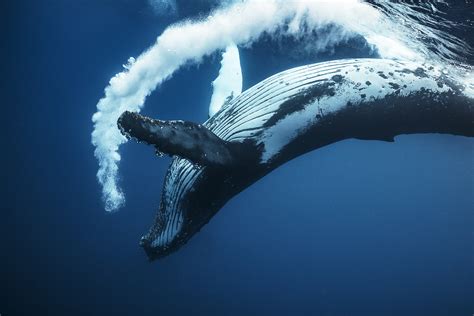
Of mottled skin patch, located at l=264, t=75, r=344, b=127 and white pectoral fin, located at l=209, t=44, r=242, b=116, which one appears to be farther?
white pectoral fin, located at l=209, t=44, r=242, b=116

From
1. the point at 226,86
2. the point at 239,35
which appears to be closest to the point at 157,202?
the point at 239,35

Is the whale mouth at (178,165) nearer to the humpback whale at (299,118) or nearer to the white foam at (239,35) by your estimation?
the humpback whale at (299,118)

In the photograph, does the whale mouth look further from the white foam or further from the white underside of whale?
the white foam

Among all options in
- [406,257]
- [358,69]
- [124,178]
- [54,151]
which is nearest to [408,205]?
[406,257]

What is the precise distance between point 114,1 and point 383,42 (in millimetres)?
10050

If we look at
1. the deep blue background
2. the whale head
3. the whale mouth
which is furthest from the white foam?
the whale mouth

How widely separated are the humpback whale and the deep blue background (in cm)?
427

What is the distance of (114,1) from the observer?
460 inches

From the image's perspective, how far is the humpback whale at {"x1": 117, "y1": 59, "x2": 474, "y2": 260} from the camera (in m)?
3.24

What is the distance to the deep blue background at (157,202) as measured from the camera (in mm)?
13883

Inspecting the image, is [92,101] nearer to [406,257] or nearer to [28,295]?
[28,295]

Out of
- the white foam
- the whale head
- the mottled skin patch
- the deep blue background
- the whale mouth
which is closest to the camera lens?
the whale mouth

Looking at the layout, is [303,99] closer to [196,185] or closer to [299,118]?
[299,118]

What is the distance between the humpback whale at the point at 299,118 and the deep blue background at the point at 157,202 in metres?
4.27
